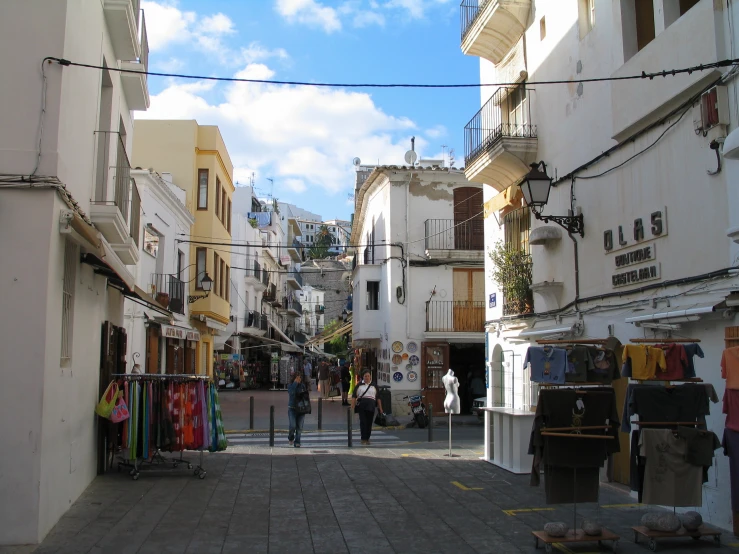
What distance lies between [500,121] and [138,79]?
A: 765 centimetres

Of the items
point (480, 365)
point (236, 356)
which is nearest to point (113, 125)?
point (480, 365)

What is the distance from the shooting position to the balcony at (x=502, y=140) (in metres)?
13.9

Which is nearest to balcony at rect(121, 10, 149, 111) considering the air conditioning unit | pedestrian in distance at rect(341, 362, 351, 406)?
the air conditioning unit

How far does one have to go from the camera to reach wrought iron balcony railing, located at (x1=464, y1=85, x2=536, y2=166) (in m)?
14.2

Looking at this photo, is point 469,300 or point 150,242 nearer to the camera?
point 150,242

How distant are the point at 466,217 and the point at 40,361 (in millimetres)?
19442

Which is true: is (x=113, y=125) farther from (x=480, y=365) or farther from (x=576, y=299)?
(x=480, y=365)

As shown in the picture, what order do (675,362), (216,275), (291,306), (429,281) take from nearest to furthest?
1. (675,362)
2. (429,281)
3. (216,275)
4. (291,306)

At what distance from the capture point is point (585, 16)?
12000 millimetres

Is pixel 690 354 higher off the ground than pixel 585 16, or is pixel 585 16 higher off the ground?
pixel 585 16

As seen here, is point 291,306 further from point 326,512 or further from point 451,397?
point 326,512

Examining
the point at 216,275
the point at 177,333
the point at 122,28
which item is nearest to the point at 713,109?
the point at 122,28

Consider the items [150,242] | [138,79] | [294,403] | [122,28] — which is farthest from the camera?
[150,242]

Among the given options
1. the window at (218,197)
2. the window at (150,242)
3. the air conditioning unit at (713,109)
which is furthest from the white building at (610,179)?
the window at (218,197)
